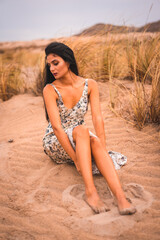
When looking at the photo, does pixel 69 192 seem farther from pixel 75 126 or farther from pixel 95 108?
pixel 95 108

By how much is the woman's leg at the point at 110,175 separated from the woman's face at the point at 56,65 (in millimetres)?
809

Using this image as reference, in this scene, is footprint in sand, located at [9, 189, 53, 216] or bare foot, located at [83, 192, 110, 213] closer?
bare foot, located at [83, 192, 110, 213]

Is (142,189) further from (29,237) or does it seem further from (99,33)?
(99,33)

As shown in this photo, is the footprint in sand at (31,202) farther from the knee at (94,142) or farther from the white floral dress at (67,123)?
→ the knee at (94,142)

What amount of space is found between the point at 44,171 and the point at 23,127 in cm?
166

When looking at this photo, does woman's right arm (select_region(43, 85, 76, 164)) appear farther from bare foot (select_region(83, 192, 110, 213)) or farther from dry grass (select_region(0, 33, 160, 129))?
dry grass (select_region(0, 33, 160, 129))

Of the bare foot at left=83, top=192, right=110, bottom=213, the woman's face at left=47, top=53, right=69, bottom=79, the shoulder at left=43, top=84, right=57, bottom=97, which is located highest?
the woman's face at left=47, top=53, right=69, bottom=79

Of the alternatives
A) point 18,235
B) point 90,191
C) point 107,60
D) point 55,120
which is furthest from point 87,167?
point 107,60

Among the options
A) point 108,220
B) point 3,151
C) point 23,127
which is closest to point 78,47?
point 23,127

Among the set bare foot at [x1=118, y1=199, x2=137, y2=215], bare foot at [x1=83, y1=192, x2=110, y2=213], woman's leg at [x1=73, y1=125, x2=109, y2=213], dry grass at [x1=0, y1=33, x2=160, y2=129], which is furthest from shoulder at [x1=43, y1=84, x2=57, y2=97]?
dry grass at [x1=0, y1=33, x2=160, y2=129]

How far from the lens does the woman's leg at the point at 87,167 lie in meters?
1.80

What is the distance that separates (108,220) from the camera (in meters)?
1.64

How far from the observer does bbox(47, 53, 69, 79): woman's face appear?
Result: 7.31ft

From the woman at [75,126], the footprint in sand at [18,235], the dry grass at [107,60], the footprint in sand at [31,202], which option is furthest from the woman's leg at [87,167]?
the dry grass at [107,60]
